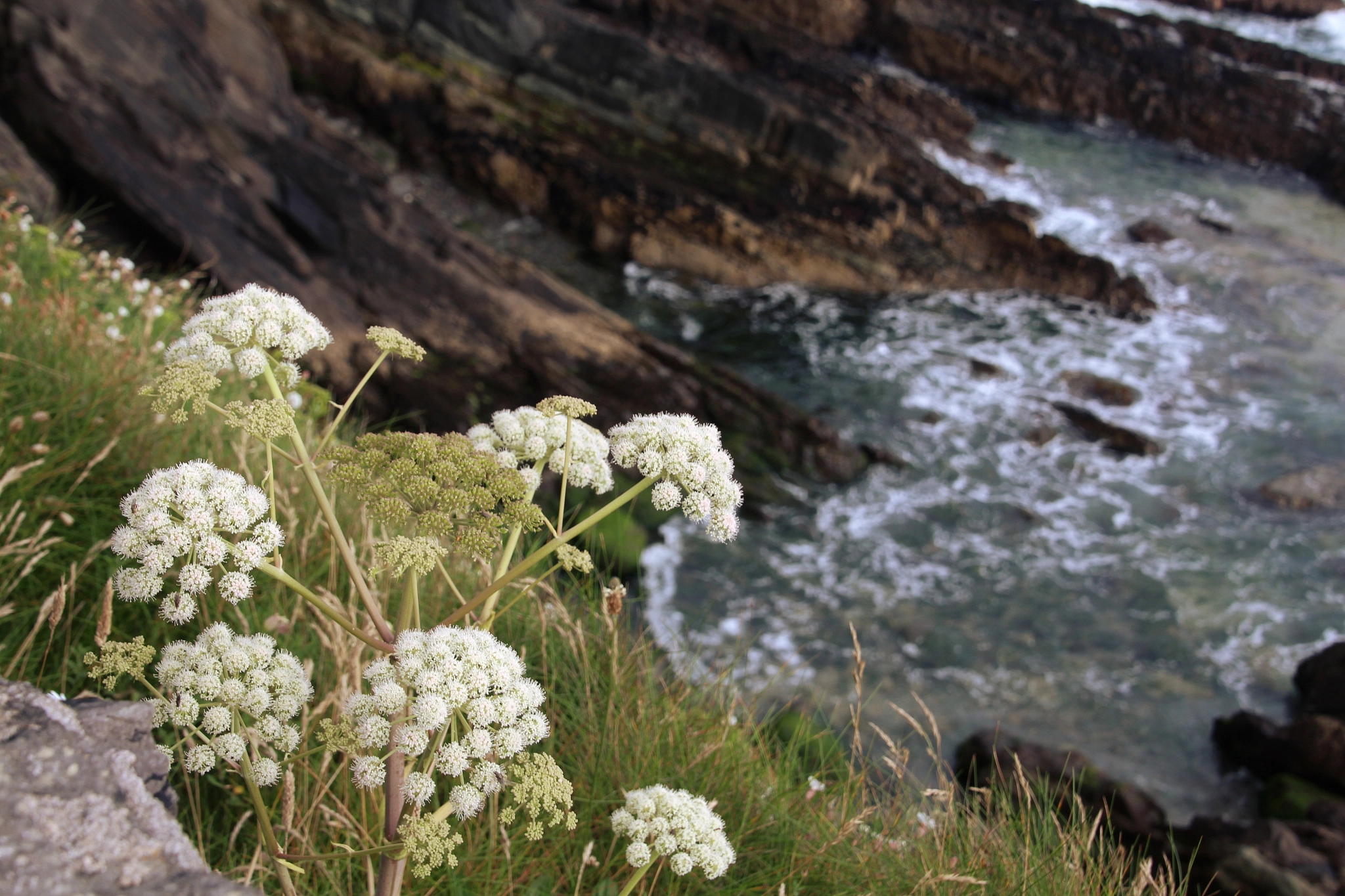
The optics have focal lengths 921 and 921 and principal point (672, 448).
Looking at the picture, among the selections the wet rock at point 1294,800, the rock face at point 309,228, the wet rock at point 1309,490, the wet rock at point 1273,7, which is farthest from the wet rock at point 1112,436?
the wet rock at point 1273,7

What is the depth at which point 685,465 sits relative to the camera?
2.09 meters

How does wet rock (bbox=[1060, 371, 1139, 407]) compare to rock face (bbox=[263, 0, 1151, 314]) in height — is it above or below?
below

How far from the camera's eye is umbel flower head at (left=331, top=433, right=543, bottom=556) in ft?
6.33

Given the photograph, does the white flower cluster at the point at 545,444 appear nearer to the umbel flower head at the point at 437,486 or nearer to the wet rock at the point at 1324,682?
the umbel flower head at the point at 437,486

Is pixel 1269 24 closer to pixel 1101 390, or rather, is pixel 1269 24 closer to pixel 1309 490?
pixel 1101 390

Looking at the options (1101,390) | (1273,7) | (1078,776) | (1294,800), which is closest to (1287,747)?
(1294,800)

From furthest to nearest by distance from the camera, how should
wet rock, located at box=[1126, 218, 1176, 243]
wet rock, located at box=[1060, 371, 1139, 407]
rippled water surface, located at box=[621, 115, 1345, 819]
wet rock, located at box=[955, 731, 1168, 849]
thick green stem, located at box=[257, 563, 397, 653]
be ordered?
1. wet rock, located at box=[1126, 218, 1176, 243]
2. wet rock, located at box=[1060, 371, 1139, 407]
3. rippled water surface, located at box=[621, 115, 1345, 819]
4. wet rock, located at box=[955, 731, 1168, 849]
5. thick green stem, located at box=[257, 563, 397, 653]

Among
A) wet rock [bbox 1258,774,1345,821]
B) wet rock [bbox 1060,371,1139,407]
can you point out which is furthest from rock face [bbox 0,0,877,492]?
wet rock [bbox 1258,774,1345,821]

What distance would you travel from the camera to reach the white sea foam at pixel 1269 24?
32.2 meters

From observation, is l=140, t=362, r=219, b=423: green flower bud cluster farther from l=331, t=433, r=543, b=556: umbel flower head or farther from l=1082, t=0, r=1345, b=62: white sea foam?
l=1082, t=0, r=1345, b=62: white sea foam

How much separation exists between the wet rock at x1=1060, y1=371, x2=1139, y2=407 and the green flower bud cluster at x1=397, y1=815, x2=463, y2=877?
15.4 m

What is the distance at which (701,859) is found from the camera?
2.17m

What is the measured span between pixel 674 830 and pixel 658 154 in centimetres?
1770

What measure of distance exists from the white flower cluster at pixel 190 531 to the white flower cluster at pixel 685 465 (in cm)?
78
